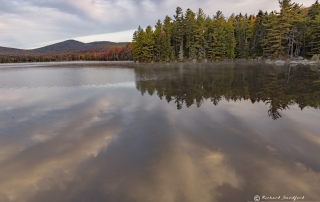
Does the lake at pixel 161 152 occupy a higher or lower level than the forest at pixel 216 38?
lower

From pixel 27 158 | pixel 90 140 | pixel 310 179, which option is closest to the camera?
pixel 310 179

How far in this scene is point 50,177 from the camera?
5.16 metres

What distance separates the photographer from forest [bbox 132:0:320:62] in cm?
5150

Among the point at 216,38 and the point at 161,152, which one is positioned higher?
the point at 216,38

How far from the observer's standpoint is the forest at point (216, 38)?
169 feet

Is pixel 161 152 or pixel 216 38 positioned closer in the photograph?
pixel 161 152

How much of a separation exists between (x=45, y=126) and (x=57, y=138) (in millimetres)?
1772

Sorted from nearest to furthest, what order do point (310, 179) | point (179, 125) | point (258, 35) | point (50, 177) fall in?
1. point (310, 179)
2. point (50, 177)
3. point (179, 125)
4. point (258, 35)

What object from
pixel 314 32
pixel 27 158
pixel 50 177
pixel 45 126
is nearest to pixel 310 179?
pixel 50 177

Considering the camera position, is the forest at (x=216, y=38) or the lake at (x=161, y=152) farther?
the forest at (x=216, y=38)

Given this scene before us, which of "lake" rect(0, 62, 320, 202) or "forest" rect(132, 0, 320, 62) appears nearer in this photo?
"lake" rect(0, 62, 320, 202)

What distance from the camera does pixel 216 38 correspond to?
57625 mm

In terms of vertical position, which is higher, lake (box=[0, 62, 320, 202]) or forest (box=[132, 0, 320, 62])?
forest (box=[132, 0, 320, 62])

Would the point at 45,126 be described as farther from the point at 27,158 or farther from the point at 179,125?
the point at 179,125
